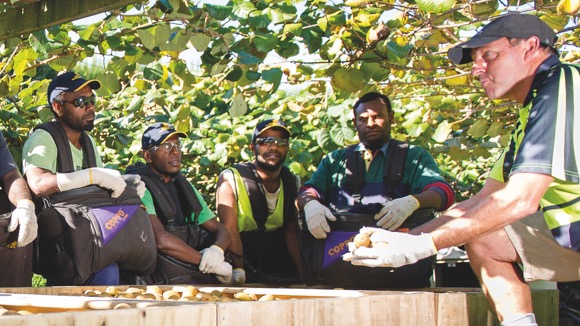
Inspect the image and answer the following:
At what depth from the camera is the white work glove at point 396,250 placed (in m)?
3.14

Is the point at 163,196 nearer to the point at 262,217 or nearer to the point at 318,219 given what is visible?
the point at 262,217

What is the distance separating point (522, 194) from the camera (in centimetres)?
308

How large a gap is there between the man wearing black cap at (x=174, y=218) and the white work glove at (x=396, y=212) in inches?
46.8

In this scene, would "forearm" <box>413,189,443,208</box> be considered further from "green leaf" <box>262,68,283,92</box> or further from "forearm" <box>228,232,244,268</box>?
"forearm" <box>228,232,244,268</box>

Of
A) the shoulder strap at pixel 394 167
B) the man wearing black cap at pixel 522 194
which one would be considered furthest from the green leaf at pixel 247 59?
the man wearing black cap at pixel 522 194

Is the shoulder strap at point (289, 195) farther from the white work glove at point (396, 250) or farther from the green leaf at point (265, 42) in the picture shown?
the white work glove at point (396, 250)

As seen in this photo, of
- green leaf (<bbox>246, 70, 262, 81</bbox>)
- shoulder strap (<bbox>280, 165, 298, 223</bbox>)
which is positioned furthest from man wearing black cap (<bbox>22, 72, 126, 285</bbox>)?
shoulder strap (<bbox>280, 165, 298, 223</bbox>)

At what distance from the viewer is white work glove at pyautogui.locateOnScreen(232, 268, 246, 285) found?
18.2ft

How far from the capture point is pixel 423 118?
8.36 meters

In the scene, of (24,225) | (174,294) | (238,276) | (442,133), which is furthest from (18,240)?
(442,133)

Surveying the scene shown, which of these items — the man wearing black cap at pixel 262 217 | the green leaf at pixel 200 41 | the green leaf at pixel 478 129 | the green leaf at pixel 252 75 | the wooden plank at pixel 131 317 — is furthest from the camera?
the green leaf at pixel 478 129

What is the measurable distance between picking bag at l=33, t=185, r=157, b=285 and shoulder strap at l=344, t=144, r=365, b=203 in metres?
1.34

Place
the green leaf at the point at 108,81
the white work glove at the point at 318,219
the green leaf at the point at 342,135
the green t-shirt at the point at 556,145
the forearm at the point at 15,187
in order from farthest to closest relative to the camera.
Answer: the green leaf at the point at 342,135, the green leaf at the point at 108,81, the white work glove at the point at 318,219, the forearm at the point at 15,187, the green t-shirt at the point at 556,145

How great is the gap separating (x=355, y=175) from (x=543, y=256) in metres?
2.05
